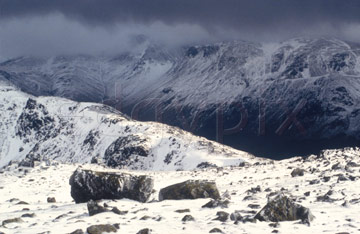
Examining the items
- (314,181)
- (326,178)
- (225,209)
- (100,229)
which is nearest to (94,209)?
(100,229)

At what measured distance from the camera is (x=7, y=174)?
49.3 meters

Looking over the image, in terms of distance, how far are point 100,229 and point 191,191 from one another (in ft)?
27.8

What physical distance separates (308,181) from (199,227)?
44.3 feet

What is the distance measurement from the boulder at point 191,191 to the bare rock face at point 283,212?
641 cm

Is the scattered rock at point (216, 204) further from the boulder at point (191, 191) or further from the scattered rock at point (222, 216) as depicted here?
the boulder at point (191, 191)

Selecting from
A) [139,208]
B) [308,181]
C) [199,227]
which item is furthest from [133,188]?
[308,181]

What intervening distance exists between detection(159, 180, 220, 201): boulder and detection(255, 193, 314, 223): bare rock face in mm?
6414

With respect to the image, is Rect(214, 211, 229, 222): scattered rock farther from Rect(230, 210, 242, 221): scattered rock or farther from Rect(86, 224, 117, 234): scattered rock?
Rect(86, 224, 117, 234): scattered rock

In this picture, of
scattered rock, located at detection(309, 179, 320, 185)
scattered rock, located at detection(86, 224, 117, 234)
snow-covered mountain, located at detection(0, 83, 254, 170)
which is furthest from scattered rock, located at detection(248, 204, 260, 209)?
snow-covered mountain, located at detection(0, 83, 254, 170)

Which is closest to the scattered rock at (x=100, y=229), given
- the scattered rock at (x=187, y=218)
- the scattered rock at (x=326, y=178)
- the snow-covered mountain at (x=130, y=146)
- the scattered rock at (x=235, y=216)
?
the scattered rock at (x=187, y=218)

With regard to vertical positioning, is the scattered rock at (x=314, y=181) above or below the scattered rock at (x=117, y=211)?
above

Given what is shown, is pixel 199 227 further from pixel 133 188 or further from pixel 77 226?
pixel 133 188

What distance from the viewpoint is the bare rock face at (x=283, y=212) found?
19.9m

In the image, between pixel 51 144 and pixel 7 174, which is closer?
pixel 7 174
